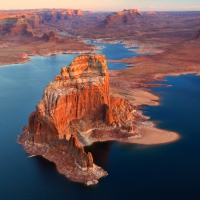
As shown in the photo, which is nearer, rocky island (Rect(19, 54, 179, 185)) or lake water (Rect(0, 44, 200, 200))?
lake water (Rect(0, 44, 200, 200))

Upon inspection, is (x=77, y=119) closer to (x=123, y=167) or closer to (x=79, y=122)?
(x=79, y=122)

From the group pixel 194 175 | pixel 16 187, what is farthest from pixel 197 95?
pixel 16 187

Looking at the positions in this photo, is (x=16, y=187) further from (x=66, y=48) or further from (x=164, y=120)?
(x=66, y=48)

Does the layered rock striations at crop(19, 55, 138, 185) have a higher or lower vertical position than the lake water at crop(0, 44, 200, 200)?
higher

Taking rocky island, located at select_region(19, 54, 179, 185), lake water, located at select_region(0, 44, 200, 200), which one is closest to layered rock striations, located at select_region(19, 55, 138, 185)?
rocky island, located at select_region(19, 54, 179, 185)

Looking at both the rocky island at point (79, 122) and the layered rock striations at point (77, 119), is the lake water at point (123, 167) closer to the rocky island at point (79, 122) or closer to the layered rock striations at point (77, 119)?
the rocky island at point (79, 122)

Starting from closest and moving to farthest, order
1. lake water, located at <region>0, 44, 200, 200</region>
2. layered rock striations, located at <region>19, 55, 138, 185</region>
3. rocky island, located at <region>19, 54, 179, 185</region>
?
1. lake water, located at <region>0, 44, 200, 200</region>
2. layered rock striations, located at <region>19, 55, 138, 185</region>
3. rocky island, located at <region>19, 54, 179, 185</region>

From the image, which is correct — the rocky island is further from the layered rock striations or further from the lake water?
the lake water

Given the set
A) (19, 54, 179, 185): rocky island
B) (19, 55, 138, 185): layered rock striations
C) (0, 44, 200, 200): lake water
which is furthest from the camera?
(19, 54, 179, 185): rocky island
